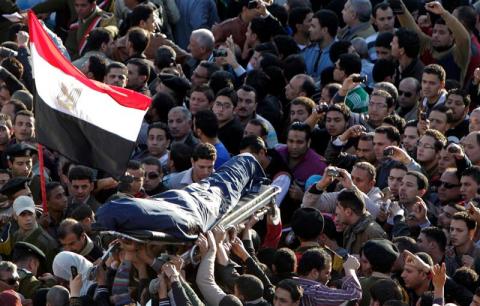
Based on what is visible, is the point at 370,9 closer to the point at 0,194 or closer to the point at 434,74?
the point at 434,74

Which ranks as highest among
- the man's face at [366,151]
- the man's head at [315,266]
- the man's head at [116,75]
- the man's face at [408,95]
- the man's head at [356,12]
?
the man's head at [315,266]

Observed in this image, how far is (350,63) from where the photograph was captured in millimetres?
19188

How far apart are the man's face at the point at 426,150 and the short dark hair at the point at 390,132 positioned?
0.22 m

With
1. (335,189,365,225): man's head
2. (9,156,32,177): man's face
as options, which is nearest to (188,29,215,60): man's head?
(9,156,32,177): man's face

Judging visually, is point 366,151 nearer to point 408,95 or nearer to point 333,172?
point 333,172

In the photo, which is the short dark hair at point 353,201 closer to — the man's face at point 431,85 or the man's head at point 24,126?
the man's face at point 431,85

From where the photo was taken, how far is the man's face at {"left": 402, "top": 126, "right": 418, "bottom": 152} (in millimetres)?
17531

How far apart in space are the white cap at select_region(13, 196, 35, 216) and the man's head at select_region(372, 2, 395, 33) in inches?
210

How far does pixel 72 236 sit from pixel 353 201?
2329 mm

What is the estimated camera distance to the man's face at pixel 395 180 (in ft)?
54.6

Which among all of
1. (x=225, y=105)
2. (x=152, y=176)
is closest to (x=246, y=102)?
(x=225, y=105)

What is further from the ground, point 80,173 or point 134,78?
point 80,173

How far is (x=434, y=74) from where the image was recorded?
18.4 metres

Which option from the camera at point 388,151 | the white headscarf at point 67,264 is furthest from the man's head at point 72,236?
the camera at point 388,151
